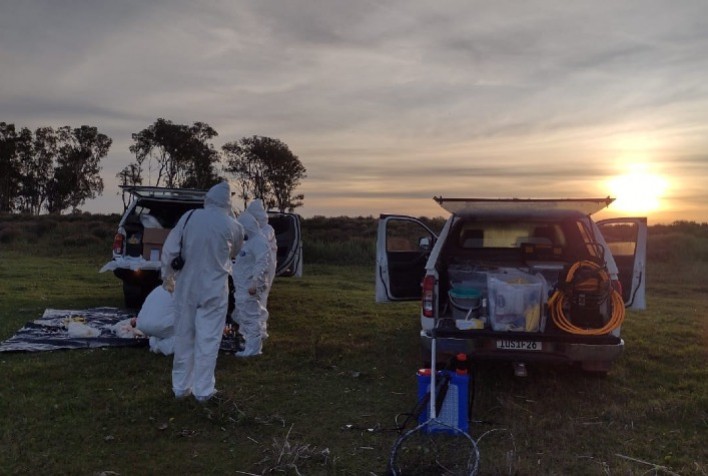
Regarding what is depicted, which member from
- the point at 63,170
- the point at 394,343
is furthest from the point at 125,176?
the point at 394,343

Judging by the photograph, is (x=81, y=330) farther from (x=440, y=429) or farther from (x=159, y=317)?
(x=440, y=429)

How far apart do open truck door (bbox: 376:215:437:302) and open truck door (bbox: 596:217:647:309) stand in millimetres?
1947

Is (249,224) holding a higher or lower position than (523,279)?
higher

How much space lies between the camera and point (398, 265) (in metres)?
7.09

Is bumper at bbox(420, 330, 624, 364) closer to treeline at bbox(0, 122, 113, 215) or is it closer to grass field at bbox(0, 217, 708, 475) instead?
grass field at bbox(0, 217, 708, 475)

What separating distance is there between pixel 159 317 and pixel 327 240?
1941cm

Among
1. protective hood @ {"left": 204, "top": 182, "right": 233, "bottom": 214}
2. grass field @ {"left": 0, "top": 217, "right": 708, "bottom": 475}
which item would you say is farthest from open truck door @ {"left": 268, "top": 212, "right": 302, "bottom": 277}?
protective hood @ {"left": 204, "top": 182, "right": 233, "bottom": 214}

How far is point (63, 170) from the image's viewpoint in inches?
1954

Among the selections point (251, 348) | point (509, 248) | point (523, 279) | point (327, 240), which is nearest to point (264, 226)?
point (251, 348)

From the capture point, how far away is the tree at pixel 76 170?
162 ft

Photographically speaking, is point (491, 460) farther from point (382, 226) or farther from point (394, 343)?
point (394, 343)

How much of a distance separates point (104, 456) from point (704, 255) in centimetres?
1987

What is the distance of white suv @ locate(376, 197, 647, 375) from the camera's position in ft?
17.5

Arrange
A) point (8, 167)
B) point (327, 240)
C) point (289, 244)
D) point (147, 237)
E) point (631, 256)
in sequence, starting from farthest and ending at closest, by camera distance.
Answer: point (8, 167)
point (327, 240)
point (289, 244)
point (147, 237)
point (631, 256)
